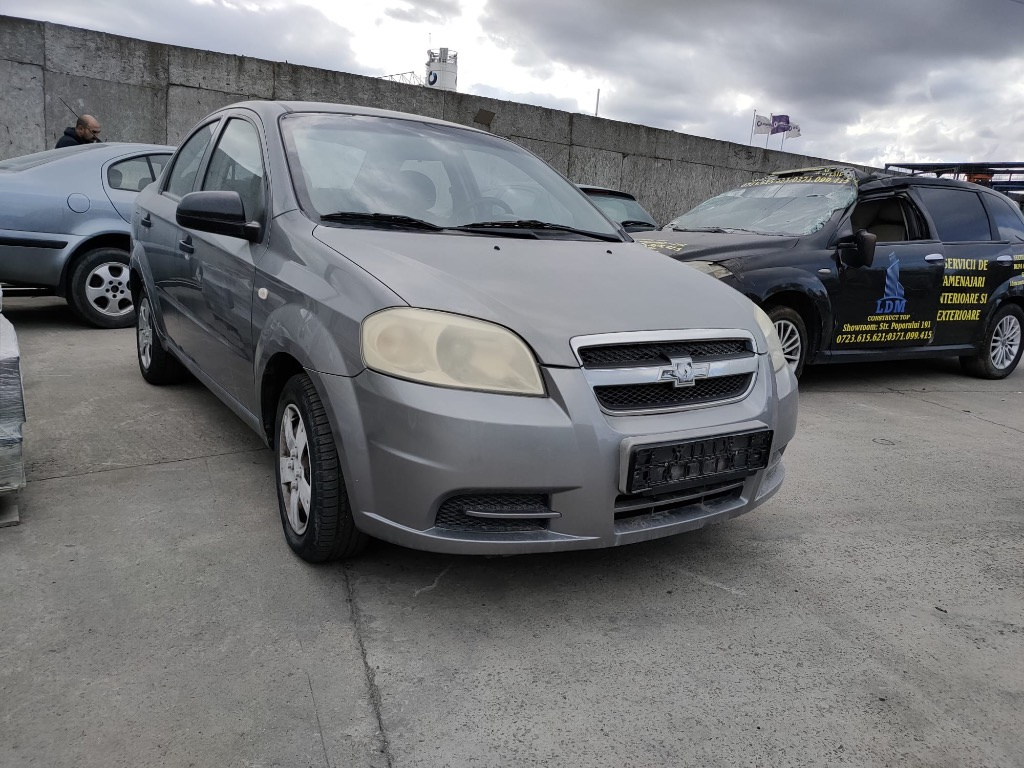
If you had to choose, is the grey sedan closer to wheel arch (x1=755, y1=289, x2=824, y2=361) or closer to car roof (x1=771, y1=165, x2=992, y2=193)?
wheel arch (x1=755, y1=289, x2=824, y2=361)

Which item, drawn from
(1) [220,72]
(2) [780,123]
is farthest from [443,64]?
(1) [220,72]

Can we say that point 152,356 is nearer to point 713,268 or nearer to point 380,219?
point 380,219

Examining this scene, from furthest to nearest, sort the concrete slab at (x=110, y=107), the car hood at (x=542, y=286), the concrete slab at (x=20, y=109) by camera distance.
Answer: the concrete slab at (x=110, y=107)
the concrete slab at (x=20, y=109)
the car hood at (x=542, y=286)

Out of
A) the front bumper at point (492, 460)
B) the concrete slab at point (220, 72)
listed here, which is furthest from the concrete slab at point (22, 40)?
the front bumper at point (492, 460)

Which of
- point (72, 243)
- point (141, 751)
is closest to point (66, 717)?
point (141, 751)

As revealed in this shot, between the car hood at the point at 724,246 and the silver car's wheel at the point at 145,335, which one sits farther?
the car hood at the point at 724,246

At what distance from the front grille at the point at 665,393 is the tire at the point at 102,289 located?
16.3ft

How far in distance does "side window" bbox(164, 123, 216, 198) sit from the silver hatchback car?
83cm

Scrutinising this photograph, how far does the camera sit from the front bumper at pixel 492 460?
2.17 m

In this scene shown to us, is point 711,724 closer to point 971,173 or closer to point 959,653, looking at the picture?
point 959,653

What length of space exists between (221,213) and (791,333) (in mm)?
3997

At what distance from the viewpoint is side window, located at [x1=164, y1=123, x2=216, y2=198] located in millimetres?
4027

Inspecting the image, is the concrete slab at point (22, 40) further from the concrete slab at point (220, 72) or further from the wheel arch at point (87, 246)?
the wheel arch at point (87, 246)

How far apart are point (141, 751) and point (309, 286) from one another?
1.40 m
